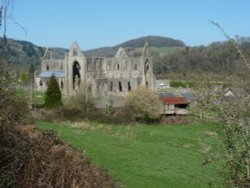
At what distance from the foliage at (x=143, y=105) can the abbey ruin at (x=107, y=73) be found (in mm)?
22271

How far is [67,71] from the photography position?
235 feet

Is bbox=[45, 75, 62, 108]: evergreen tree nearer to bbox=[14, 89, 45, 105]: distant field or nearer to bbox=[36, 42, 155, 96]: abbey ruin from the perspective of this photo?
bbox=[14, 89, 45, 105]: distant field

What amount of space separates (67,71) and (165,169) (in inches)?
2037

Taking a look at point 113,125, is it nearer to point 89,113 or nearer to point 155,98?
point 89,113

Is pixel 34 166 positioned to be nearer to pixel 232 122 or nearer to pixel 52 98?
pixel 232 122

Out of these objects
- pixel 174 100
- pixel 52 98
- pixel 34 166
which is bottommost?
pixel 174 100

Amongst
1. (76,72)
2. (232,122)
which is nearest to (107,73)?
(76,72)

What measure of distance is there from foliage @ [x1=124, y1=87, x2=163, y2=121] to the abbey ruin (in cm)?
2227

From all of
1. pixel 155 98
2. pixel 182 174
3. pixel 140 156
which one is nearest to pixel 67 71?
pixel 155 98

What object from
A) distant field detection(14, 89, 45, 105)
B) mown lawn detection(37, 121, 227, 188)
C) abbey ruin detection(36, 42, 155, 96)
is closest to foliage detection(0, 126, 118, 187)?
distant field detection(14, 89, 45, 105)

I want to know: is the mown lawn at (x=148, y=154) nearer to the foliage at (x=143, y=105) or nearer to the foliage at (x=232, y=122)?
the foliage at (x=232, y=122)

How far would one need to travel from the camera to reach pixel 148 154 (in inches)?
1023

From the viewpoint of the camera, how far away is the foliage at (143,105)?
144 feet

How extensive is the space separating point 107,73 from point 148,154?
48.8 meters
